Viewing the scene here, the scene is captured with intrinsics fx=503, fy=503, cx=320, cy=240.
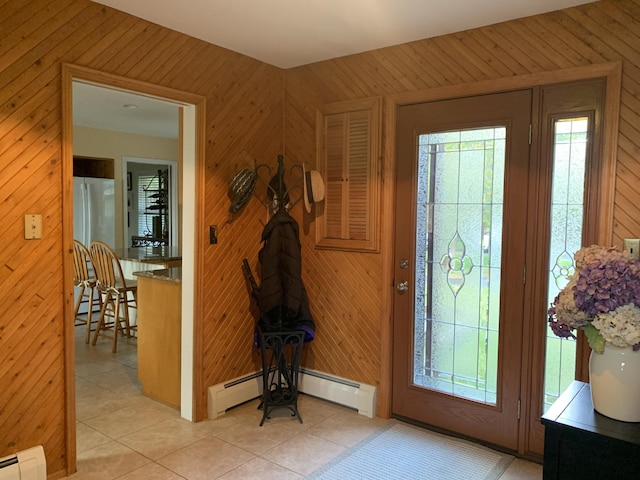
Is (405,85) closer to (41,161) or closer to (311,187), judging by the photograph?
(311,187)

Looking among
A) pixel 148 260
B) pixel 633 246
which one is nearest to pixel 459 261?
pixel 633 246

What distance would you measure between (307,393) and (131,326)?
8.62ft

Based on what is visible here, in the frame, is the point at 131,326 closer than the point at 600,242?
No

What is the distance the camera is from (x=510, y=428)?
2.84 metres

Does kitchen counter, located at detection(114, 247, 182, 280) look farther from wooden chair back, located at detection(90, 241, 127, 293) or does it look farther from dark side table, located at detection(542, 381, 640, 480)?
dark side table, located at detection(542, 381, 640, 480)

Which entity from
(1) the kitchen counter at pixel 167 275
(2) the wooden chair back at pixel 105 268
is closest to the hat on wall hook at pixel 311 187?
(1) the kitchen counter at pixel 167 275

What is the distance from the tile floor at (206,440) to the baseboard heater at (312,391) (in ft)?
0.17

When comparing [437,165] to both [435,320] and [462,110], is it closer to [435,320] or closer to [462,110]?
[462,110]

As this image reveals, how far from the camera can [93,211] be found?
635cm

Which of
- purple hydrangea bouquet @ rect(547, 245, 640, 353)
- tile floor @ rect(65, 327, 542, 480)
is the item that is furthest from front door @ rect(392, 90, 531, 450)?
purple hydrangea bouquet @ rect(547, 245, 640, 353)

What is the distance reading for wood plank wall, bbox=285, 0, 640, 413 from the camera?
2.43 m

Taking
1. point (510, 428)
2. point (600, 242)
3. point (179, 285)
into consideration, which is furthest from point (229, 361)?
point (600, 242)

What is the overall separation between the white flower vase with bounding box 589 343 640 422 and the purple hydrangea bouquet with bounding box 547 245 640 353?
41 millimetres

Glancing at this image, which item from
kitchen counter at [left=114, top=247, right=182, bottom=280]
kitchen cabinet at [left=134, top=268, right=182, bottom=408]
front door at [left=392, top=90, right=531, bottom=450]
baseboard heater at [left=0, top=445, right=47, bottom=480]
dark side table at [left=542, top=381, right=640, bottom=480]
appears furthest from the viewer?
kitchen counter at [left=114, top=247, right=182, bottom=280]
